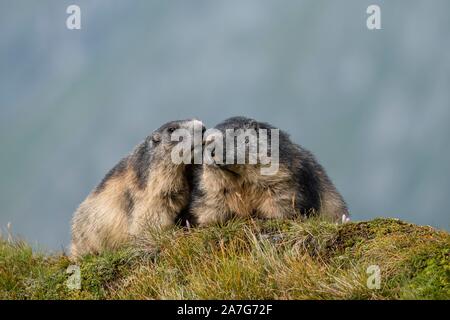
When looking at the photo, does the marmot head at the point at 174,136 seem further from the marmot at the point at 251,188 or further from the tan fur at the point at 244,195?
the tan fur at the point at 244,195

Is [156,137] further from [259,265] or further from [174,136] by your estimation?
[259,265]

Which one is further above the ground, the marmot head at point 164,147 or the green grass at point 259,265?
the marmot head at point 164,147

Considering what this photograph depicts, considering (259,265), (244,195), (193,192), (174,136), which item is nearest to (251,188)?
(244,195)

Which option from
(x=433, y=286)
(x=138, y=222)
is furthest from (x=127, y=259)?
(x=433, y=286)

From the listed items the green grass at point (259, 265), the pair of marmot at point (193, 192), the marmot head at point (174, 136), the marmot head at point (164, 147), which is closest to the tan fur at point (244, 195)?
the pair of marmot at point (193, 192)

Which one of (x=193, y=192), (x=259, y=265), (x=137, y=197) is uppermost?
(x=193, y=192)

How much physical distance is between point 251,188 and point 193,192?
1.24 m

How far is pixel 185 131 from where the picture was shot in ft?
48.9

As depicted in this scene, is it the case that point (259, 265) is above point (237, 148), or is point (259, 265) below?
below

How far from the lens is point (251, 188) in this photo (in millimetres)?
14281

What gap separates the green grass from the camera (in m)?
11.3

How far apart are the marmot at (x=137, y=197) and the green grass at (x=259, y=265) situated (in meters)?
0.73

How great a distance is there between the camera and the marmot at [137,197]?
1498 cm

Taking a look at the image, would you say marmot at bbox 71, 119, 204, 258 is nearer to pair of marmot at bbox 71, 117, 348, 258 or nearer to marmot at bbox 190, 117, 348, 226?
pair of marmot at bbox 71, 117, 348, 258
